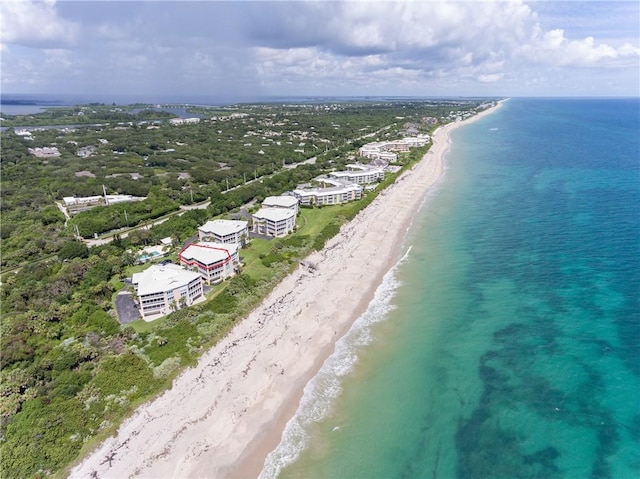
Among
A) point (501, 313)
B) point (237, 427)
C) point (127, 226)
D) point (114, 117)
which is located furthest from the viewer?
point (114, 117)

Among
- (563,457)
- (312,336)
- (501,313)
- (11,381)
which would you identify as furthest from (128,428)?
(501,313)

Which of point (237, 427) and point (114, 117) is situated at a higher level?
point (114, 117)

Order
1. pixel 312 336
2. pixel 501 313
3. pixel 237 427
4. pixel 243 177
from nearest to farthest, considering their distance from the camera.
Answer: pixel 237 427
pixel 312 336
pixel 501 313
pixel 243 177

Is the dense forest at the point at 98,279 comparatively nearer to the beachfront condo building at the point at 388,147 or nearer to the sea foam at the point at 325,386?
the beachfront condo building at the point at 388,147

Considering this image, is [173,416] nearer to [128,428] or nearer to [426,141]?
[128,428]

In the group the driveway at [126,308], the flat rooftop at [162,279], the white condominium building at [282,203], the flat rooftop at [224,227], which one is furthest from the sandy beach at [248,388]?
the white condominium building at [282,203]

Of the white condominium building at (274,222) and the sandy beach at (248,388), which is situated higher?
the white condominium building at (274,222)

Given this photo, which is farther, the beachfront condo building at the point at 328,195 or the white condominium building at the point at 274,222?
the beachfront condo building at the point at 328,195
